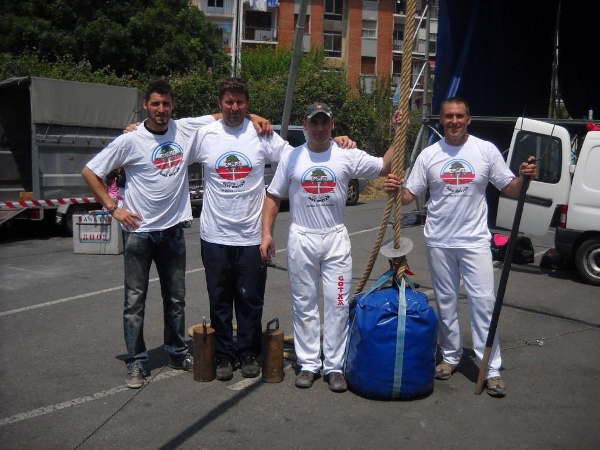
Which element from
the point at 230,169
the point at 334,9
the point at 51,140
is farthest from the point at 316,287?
the point at 334,9

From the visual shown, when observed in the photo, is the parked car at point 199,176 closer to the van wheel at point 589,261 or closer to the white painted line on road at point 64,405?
the van wheel at point 589,261

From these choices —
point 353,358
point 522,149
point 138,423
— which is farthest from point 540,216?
point 138,423

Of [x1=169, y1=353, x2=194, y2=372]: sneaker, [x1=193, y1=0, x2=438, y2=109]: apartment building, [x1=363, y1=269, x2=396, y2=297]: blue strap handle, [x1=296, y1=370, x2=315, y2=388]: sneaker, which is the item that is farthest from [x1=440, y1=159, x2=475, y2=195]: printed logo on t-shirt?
[x1=193, y1=0, x2=438, y2=109]: apartment building

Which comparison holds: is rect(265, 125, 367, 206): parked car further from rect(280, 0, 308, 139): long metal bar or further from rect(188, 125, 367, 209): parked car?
rect(280, 0, 308, 139): long metal bar

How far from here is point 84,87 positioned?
14508mm

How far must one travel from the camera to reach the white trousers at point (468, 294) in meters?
5.45

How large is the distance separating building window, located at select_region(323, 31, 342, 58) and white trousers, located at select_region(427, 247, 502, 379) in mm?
50873

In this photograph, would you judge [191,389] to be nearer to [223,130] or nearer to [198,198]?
[223,130]

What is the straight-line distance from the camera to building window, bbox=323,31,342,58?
55.2 meters

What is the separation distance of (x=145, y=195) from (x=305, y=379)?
1787 mm

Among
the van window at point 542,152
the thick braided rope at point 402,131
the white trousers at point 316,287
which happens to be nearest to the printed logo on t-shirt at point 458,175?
the thick braided rope at point 402,131

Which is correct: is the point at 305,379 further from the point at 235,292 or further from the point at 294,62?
the point at 294,62

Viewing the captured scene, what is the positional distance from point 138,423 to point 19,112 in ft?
37.2

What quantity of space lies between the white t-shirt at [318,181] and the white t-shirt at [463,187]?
52 cm
